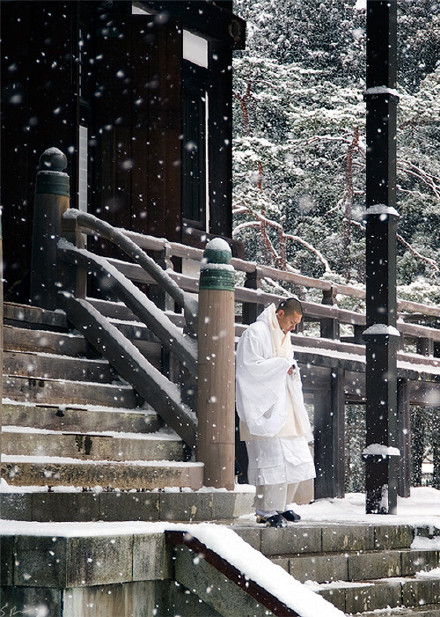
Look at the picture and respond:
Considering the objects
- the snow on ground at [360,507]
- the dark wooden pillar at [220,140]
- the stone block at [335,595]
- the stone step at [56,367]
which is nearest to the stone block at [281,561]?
the stone block at [335,595]

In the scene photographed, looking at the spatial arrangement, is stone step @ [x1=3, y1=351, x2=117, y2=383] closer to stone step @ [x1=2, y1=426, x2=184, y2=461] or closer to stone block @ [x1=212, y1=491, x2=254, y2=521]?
stone step @ [x1=2, y1=426, x2=184, y2=461]

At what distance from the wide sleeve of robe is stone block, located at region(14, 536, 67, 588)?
10.6ft

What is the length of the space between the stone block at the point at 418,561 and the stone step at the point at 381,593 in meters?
0.22

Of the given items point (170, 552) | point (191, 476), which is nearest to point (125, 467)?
point (191, 476)

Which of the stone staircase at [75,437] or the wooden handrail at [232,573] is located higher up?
the stone staircase at [75,437]

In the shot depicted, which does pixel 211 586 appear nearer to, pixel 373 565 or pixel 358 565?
pixel 358 565

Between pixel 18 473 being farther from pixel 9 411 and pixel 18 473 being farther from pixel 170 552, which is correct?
pixel 170 552

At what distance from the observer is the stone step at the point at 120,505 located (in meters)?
6.58

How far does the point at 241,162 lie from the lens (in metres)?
24.1

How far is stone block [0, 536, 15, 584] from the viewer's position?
506 cm

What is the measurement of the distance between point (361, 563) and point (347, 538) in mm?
243

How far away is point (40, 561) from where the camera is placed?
4965mm

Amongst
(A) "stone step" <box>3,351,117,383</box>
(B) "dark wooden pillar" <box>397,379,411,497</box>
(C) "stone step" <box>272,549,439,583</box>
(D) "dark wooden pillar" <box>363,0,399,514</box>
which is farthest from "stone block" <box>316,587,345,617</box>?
(B) "dark wooden pillar" <box>397,379,411,497</box>

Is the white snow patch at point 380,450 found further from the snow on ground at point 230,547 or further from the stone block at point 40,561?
the stone block at point 40,561
